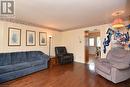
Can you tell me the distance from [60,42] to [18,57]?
338 centimetres

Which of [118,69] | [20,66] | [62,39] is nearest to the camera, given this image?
[118,69]

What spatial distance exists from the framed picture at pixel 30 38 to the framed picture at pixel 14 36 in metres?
0.42

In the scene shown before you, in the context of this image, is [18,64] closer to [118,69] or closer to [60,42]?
[118,69]

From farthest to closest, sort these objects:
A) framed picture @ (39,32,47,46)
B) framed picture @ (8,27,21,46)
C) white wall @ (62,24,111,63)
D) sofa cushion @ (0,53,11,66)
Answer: white wall @ (62,24,111,63) → framed picture @ (39,32,47,46) → framed picture @ (8,27,21,46) → sofa cushion @ (0,53,11,66)

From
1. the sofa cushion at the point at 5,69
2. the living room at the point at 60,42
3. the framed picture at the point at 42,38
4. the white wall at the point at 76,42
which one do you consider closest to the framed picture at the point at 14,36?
the living room at the point at 60,42

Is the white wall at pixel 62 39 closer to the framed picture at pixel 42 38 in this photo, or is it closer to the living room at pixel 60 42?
the living room at pixel 60 42

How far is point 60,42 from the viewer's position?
720cm

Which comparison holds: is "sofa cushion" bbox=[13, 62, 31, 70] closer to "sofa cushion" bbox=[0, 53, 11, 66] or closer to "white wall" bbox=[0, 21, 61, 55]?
"sofa cushion" bbox=[0, 53, 11, 66]


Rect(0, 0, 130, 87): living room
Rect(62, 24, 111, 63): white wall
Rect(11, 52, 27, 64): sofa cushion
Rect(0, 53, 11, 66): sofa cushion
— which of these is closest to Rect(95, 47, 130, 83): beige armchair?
Rect(0, 0, 130, 87): living room

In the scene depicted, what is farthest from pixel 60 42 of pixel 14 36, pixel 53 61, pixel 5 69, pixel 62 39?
pixel 5 69

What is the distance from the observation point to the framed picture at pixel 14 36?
14.3 feet

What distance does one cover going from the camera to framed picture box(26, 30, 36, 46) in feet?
16.5

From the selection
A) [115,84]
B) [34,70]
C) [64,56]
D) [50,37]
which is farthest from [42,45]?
[115,84]

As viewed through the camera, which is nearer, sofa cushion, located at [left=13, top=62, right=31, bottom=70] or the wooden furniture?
sofa cushion, located at [left=13, top=62, right=31, bottom=70]
